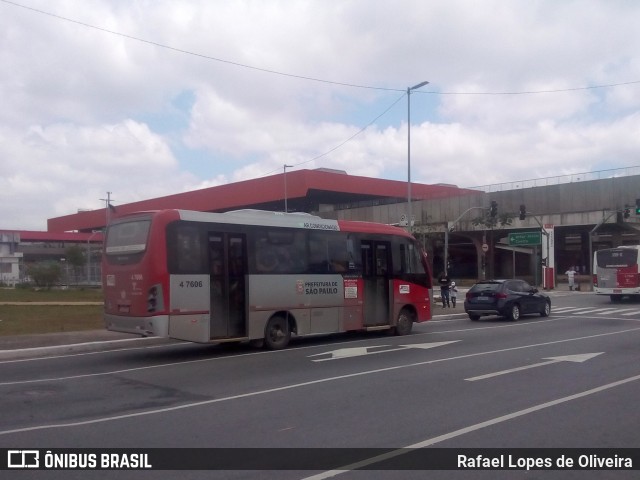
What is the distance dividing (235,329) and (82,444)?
846 centimetres

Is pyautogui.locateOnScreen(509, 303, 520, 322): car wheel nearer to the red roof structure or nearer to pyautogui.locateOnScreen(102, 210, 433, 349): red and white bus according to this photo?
pyautogui.locateOnScreen(102, 210, 433, 349): red and white bus

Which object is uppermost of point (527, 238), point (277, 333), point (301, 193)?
point (301, 193)

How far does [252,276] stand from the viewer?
16688 mm

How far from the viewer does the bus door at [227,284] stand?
16.0 metres

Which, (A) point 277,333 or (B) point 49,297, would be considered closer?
(A) point 277,333

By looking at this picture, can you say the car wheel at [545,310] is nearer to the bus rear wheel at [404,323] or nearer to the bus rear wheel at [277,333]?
the bus rear wheel at [404,323]

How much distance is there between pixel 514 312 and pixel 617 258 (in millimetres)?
15414

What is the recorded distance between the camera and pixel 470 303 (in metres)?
27.2

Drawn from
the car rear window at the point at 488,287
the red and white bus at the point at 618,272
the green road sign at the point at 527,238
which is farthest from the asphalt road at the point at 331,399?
the green road sign at the point at 527,238

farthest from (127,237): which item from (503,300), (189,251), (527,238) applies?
(527,238)

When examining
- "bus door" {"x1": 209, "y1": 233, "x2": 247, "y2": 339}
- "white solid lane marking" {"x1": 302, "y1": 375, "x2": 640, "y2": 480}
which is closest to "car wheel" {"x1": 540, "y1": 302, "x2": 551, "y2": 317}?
"bus door" {"x1": 209, "y1": 233, "x2": 247, "y2": 339}

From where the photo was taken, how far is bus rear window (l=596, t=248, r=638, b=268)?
3828 cm

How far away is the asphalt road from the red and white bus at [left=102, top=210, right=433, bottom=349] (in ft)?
2.66

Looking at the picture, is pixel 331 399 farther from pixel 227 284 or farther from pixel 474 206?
pixel 474 206
